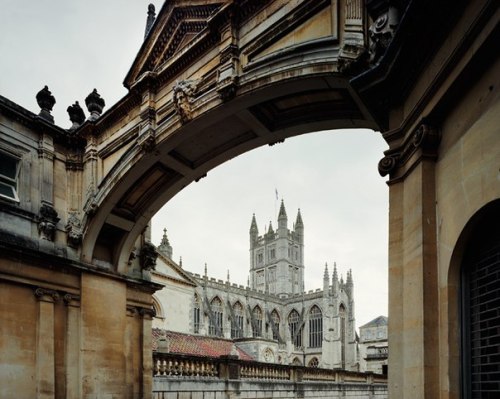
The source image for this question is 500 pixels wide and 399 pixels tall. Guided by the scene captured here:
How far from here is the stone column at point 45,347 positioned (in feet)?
36.6

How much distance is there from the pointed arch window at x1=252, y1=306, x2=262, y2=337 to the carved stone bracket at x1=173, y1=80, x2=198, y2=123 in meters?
65.9

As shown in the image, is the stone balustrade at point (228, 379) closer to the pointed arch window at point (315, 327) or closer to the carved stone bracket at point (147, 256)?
the carved stone bracket at point (147, 256)

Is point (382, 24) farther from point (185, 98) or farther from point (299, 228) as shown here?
point (299, 228)

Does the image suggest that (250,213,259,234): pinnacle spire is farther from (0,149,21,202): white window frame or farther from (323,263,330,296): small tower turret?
(0,149,21,202): white window frame

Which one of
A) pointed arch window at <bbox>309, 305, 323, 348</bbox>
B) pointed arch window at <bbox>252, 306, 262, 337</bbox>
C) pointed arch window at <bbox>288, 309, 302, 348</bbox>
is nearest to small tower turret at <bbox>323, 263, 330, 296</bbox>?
pointed arch window at <bbox>309, 305, 323, 348</bbox>

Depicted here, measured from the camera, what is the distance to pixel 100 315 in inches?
497

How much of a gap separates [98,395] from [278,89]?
833cm

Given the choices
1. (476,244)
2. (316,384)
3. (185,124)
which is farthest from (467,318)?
(316,384)

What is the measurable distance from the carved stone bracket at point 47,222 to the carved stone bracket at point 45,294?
1208mm

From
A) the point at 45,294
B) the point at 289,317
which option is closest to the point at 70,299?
the point at 45,294

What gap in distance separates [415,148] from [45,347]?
920 cm

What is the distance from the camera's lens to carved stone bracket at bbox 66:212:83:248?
41.3ft

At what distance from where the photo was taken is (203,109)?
985cm

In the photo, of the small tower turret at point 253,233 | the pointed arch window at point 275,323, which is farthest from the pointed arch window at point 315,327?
the small tower turret at point 253,233
